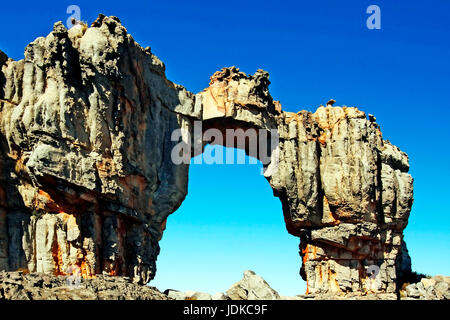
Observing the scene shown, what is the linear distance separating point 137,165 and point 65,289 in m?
11.7

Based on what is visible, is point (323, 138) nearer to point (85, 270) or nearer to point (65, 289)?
point (85, 270)

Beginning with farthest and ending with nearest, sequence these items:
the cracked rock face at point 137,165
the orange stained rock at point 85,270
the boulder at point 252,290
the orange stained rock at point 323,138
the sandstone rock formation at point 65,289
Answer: the orange stained rock at point 323,138
the boulder at point 252,290
the cracked rock face at point 137,165
the orange stained rock at point 85,270
the sandstone rock formation at point 65,289

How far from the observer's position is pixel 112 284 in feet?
109

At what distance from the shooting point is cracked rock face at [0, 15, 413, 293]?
37.8m

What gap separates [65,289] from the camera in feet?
100

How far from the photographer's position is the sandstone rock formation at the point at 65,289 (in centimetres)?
2783

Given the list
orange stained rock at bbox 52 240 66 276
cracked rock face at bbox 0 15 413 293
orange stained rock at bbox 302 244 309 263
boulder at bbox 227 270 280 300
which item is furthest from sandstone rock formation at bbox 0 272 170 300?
orange stained rock at bbox 302 244 309 263

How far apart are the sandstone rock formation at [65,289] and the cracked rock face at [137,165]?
14.0ft

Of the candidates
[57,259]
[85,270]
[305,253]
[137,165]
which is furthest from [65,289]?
[305,253]

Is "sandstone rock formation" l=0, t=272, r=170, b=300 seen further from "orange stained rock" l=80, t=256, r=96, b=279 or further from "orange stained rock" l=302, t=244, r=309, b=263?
"orange stained rock" l=302, t=244, r=309, b=263

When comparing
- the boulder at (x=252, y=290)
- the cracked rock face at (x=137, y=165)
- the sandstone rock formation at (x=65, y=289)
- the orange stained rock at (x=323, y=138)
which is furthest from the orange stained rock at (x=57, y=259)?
the orange stained rock at (x=323, y=138)

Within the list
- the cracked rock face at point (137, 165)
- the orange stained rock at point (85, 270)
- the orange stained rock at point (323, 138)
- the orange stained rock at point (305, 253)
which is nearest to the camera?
the orange stained rock at point (85, 270)

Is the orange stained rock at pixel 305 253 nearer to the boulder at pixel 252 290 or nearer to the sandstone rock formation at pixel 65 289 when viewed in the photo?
the boulder at pixel 252 290

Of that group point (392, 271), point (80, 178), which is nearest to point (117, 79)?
point (80, 178)
